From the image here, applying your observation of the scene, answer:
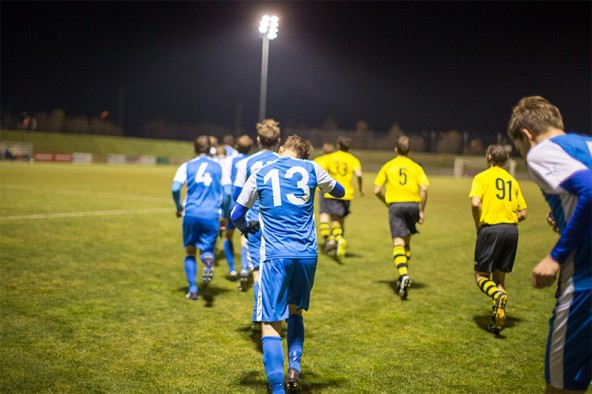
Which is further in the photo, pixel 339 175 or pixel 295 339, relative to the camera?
pixel 339 175

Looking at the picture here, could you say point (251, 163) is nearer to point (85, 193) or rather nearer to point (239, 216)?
point (239, 216)

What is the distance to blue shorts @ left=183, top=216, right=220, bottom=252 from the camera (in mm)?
7785

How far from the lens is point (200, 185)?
7.77 m

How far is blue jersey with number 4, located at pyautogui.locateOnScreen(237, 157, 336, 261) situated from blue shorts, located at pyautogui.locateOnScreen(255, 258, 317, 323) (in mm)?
85

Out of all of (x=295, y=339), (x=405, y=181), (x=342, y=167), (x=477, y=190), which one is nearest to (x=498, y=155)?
(x=477, y=190)

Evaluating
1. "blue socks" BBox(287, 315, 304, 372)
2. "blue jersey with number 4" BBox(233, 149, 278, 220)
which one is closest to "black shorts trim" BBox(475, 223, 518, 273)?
"blue jersey with number 4" BBox(233, 149, 278, 220)

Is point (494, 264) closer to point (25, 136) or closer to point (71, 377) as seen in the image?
point (71, 377)

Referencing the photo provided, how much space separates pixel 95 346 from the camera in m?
5.73

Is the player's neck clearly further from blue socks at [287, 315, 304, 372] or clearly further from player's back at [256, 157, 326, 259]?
blue socks at [287, 315, 304, 372]

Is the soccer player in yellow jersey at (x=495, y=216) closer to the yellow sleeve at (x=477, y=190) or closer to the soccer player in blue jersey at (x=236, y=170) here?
the yellow sleeve at (x=477, y=190)

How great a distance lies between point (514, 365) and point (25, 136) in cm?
6732

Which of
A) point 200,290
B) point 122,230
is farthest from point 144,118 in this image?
point 200,290

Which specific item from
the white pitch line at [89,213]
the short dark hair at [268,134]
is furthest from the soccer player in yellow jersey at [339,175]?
the white pitch line at [89,213]

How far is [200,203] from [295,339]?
11.3 ft
